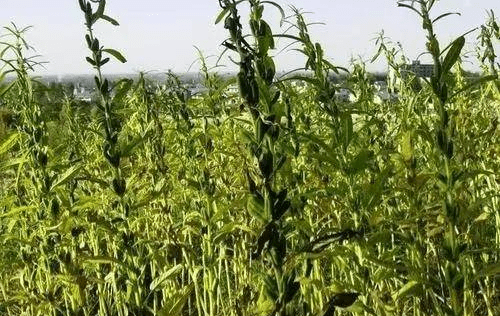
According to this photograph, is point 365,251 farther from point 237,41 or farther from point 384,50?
point 384,50

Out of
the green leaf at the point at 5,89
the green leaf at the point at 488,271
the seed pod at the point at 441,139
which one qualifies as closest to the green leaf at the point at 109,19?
the green leaf at the point at 5,89

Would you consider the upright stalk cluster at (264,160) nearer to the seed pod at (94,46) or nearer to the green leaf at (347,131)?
the green leaf at (347,131)

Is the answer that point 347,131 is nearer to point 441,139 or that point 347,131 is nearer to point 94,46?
point 441,139

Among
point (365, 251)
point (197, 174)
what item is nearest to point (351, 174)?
point (365, 251)

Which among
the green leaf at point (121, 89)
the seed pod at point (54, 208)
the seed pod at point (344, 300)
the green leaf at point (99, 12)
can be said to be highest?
the green leaf at point (99, 12)

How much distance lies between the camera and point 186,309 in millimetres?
3996

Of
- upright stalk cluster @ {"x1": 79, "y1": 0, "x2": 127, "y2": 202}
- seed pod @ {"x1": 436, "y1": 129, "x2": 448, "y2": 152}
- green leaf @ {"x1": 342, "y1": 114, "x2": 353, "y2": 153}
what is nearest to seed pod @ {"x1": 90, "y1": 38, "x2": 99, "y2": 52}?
upright stalk cluster @ {"x1": 79, "y1": 0, "x2": 127, "y2": 202}

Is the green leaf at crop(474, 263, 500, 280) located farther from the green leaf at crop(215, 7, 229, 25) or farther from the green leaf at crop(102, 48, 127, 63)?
the green leaf at crop(102, 48, 127, 63)

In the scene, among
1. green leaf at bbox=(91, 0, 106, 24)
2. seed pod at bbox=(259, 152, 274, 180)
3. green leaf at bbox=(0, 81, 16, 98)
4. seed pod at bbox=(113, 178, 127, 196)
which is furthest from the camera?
seed pod at bbox=(113, 178, 127, 196)

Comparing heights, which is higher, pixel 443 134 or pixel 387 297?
pixel 443 134

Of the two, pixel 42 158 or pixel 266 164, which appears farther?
pixel 42 158

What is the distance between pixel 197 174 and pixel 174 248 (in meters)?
0.43

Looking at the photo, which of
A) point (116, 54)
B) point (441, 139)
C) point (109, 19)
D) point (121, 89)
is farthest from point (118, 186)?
point (441, 139)

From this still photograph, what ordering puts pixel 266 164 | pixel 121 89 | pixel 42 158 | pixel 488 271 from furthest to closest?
1. pixel 42 158
2. pixel 121 89
3. pixel 488 271
4. pixel 266 164
